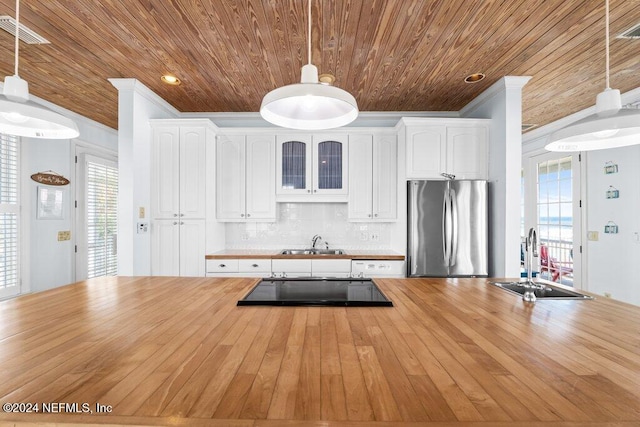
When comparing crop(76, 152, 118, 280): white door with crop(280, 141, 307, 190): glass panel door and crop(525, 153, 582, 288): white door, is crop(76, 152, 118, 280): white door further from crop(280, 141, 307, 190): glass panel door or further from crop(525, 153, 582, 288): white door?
crop(525, 153, 582, 288): white door

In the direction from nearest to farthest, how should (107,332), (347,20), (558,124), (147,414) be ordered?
(147,414) → (107,332) → (347,20) → (558,124)

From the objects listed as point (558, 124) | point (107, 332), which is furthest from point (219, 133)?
point (558, 124)

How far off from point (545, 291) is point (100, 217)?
514cm

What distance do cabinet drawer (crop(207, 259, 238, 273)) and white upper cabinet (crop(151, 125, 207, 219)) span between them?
492mm

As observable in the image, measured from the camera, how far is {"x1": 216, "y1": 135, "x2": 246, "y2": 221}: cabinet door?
3447 millimetres

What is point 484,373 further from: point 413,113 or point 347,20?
point 413,113

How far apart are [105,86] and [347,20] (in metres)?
2.48

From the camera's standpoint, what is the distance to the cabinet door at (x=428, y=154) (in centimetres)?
316

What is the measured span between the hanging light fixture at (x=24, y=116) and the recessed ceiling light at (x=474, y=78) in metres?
2.98

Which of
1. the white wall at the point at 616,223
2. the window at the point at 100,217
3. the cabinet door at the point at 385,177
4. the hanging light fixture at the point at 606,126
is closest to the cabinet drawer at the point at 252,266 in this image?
the cabinet door at the point at 385,177

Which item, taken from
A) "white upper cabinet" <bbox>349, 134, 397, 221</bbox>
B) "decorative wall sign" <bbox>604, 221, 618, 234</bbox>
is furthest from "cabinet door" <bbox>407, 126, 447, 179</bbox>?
"decorative wall sign" <bbox>604, 221, 618, 234</bbox>

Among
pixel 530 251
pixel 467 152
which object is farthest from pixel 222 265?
pixel 467 152

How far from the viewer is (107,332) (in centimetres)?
102

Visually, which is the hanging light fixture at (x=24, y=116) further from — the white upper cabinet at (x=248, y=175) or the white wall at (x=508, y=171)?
the white wall at (x=508, y=171)
